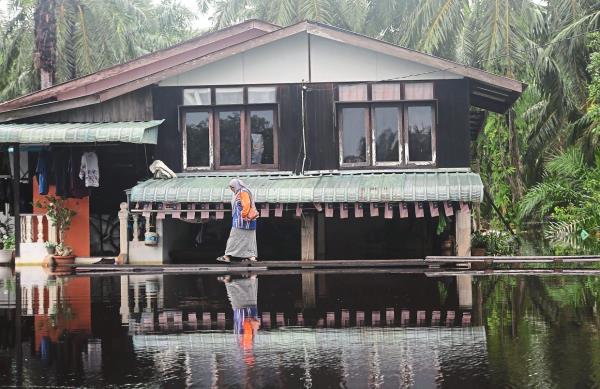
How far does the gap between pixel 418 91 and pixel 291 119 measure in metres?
3.20

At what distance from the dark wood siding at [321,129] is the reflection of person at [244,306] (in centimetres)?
486

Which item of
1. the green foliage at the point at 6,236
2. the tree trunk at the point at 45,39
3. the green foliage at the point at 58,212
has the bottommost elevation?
the green foliage at the point at 6,236

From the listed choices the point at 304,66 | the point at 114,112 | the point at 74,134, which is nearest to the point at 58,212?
the point at 74,134

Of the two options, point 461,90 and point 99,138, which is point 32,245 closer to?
point 99,138

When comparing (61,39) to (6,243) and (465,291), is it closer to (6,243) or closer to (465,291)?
(6,243)

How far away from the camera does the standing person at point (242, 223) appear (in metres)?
18.9

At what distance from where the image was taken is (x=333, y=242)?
2391cm

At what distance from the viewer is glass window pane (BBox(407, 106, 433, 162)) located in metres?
21.3

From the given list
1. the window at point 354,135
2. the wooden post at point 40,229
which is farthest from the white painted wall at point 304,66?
the wooden post at point 40,229

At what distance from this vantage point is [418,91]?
21328 mm

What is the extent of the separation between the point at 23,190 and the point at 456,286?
13599 millimetres

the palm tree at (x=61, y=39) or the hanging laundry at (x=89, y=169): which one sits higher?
the palm tree at (x=61, y=39)

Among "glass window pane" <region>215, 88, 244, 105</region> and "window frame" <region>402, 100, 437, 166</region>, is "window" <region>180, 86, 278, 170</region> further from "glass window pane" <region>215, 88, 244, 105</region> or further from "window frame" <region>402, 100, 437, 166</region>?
"window frame" <region>402, 100, 437, 166</region>

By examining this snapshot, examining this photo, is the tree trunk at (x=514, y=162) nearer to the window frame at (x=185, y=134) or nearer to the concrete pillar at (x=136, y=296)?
the window frame at (x=185, y=134)
